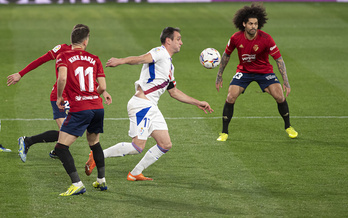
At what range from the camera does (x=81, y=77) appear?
800 cm

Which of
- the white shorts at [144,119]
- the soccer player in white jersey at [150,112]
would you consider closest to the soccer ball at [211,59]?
the soccer player in white jersey at [150,112]

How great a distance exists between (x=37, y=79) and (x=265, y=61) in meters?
7.08

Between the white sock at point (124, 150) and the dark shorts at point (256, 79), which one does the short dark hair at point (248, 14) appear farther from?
the white sock at point (124, 150)

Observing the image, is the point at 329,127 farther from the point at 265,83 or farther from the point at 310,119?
the point at 265,83

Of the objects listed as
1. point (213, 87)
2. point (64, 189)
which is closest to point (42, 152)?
point (64, 189)

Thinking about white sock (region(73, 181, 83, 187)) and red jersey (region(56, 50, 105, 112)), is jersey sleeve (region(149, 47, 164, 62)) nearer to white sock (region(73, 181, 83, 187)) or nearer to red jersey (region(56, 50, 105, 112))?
red jersey (region(56, 50, 105, 112))

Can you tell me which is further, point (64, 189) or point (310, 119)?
point (310, 119)

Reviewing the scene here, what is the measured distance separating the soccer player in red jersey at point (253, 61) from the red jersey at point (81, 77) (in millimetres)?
3638

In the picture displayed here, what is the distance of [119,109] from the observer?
13.5 meters

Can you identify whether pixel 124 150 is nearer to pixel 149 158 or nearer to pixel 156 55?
pixel 149 158

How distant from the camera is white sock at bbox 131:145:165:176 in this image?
8789 mm

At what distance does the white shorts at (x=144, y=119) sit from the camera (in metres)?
8.72

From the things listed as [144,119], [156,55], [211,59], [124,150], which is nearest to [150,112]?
[144,119]

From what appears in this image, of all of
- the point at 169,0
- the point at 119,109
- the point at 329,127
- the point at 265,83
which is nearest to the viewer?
the point at 265,83
